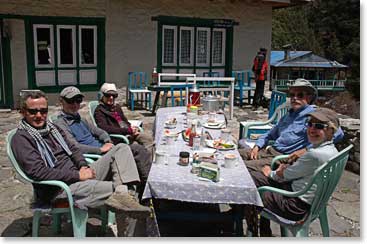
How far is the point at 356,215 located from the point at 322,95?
1431cm

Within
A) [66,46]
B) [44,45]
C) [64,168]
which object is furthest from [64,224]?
[66,46]

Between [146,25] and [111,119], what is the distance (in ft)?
20.3

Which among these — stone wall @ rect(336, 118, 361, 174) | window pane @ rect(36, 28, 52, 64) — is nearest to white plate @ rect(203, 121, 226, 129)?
stone wall @ rect(336, 118, 361, 174)

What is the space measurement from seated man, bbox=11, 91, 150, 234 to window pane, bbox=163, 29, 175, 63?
305 inches

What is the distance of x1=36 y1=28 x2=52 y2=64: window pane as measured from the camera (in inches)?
352

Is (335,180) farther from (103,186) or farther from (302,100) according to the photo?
(103,186)

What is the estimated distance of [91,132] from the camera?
3.71 meters

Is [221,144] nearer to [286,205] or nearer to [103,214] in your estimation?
[286,205]

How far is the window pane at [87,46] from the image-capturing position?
942 centimetres

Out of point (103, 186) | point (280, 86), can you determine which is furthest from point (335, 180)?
point (280, 86)

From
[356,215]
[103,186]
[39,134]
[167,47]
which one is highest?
[167,47]

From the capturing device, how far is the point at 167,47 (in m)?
10.5

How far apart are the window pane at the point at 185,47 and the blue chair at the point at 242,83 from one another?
1311 millimetres

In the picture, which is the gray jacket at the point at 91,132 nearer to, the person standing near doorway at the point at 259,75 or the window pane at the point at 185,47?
the person standing near doorway at the point at 259,75
